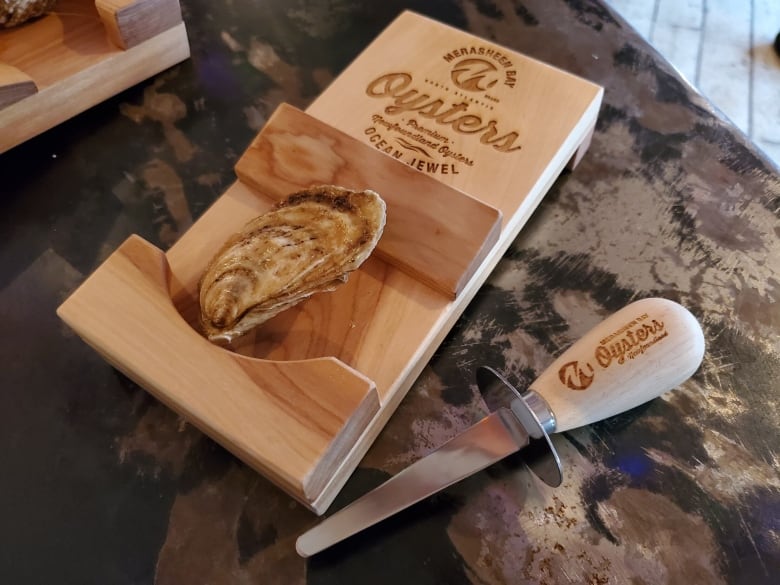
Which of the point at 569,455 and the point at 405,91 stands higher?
the point at 405,91

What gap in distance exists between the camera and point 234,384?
38cm

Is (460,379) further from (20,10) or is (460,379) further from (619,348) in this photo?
(20,10)

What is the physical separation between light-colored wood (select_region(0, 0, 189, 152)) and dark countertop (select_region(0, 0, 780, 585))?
0.02 meters

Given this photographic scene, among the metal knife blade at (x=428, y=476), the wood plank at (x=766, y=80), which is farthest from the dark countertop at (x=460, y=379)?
the wood plank at (x=766, y=80)

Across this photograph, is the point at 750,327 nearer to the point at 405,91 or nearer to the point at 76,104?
the point at 405,91

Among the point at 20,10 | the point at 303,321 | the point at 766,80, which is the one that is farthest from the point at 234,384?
the point at 766,80

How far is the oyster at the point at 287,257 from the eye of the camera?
0.40 meters

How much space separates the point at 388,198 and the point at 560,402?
178 mm

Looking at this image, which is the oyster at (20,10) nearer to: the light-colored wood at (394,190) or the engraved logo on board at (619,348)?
the light-colored wood at (394,190)

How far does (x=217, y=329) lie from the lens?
402mm

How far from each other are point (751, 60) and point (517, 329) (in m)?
1.10

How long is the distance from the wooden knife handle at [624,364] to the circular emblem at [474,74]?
246 mm

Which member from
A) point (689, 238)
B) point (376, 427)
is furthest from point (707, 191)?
point (376, 427)

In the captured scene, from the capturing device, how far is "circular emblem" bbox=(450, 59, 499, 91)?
1.85 feet
